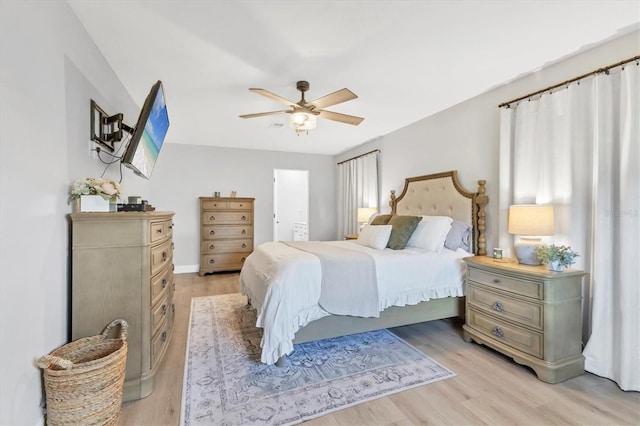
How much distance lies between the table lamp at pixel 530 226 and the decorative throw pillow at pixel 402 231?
36.1 inches

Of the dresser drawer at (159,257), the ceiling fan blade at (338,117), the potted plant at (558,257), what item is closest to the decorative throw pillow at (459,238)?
the potted plant at (558,257)

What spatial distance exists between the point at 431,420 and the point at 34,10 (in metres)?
2.99

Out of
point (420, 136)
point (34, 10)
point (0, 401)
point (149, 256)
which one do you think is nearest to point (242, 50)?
point (34, 10)

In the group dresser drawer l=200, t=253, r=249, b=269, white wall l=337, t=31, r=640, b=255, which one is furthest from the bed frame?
dresser drawer l=200, t=253, r=249, b=269

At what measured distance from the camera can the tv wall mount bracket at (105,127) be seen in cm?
200

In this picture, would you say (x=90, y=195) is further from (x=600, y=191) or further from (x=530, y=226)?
(x=600, y=191)

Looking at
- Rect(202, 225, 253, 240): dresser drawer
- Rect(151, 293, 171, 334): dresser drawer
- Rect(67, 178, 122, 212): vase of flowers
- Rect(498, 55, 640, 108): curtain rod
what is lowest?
Rect(151, 293, 171, 334): dresser drawer

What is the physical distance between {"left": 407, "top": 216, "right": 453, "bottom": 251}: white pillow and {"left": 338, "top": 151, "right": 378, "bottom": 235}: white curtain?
1.78 m

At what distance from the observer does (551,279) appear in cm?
198

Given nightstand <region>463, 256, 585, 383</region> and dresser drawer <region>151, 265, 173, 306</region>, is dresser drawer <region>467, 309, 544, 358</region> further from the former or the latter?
dresser drawer <region>151, 265, 173, 306</region>

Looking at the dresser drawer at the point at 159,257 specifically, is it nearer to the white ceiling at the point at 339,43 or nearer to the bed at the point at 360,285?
the bed at the point at 360,285

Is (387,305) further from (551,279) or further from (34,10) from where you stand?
(34,10)

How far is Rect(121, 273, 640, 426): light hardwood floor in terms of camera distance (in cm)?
160

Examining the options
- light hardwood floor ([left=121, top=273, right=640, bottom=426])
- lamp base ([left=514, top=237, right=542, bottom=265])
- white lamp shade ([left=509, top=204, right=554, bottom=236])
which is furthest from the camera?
lamp base ([left=514, top=237, right=542, bottom=265])
